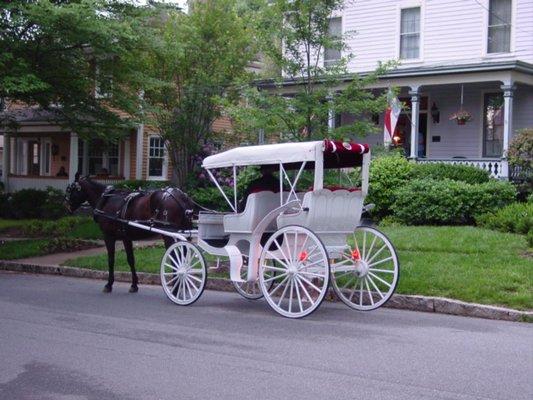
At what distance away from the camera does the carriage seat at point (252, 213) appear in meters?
10.2

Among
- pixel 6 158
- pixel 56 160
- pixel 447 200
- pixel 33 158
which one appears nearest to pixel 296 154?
pixel 447 200

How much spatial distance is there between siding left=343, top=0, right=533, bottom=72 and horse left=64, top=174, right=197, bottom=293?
11.6m

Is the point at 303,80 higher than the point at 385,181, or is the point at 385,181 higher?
the point at 303,80

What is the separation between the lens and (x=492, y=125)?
2409 centimetres

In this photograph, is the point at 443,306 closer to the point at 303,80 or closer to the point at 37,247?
the point at 303,80

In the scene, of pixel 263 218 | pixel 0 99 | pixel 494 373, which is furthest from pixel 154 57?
pixel 494 373

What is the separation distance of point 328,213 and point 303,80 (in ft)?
16.0

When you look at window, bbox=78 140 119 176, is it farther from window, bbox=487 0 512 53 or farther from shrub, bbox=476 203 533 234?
shrub, bbox=476 203 533 234

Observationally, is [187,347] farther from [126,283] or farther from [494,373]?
[126,283]

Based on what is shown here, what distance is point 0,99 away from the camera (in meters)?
19.3

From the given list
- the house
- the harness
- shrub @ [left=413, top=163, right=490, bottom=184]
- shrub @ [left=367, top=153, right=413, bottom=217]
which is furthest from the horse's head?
shrub @ [left=413, top=163, right=490, bottom=184]

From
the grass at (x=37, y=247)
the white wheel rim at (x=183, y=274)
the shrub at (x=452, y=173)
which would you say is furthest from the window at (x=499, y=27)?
the white wheel rim at (x=183, y=274)

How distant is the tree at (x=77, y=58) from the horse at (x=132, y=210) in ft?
15.3

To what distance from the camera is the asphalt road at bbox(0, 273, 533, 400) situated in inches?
248
